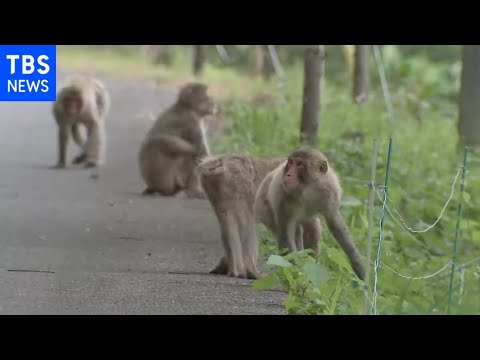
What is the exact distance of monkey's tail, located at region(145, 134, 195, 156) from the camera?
1258 cm

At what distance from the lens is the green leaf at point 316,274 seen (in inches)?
262

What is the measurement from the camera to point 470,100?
46.3 ft

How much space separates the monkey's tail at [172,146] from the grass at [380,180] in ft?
3.74

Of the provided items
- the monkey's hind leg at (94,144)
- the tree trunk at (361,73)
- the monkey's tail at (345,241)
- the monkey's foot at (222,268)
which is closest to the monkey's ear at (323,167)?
the monkey's tail at (345,241)

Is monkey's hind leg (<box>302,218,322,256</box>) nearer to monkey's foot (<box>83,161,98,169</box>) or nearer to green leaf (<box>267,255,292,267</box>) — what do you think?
green leaf (<box>267,255,292,267</box>)

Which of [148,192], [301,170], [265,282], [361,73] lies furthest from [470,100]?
[265,282]

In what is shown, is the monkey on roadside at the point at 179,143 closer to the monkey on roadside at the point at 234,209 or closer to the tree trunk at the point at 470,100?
the tree trunk at the point at 470,100

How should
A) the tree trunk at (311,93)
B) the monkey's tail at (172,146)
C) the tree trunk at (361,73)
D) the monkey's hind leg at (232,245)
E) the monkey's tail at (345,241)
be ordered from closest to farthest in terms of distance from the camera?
the monkey's tail at (345,241), the monkey's hind leg at (232,245), the monkey's tail at (172,146), the tree trunk at (311,93), the tree trunk at (361,73)

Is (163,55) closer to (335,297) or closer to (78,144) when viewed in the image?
(78,144)

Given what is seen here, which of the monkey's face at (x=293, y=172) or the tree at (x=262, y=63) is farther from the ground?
the tree at (x=262, y=63)

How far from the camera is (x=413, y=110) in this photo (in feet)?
66.5


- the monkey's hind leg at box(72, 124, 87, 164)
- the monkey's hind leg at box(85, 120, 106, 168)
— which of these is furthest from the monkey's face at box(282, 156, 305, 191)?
the monkey's hind leg at box(72, 124, 87, 164)
